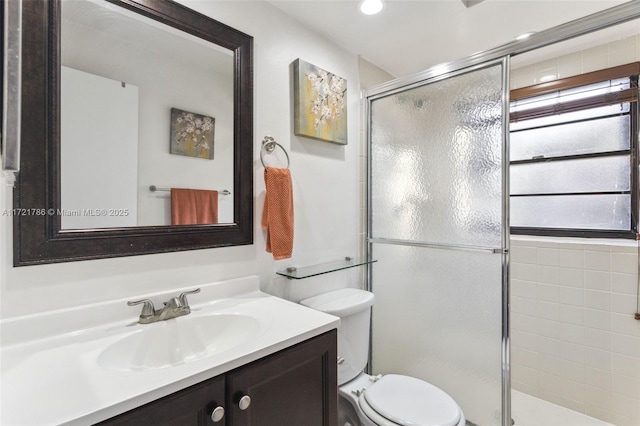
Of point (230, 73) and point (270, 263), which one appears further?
point (270, 263)

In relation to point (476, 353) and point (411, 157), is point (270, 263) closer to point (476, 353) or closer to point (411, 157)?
point (411, 157)

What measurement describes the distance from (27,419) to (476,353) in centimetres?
166

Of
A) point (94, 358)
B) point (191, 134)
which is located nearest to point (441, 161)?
point (191, 134)

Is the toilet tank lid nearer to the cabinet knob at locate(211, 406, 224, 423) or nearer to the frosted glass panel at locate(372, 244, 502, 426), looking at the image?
the frosted glass panel at locate(372, 244, 502, 426)

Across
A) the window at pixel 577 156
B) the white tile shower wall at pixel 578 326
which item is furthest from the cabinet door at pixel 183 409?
the window at pixel 577 156

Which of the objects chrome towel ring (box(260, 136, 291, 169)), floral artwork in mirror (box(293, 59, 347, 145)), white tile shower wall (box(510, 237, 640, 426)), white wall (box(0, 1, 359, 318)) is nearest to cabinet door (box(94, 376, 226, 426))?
white wall (box(0, 1, 359, 318))

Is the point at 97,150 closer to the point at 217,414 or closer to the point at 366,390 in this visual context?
the point at 217,414

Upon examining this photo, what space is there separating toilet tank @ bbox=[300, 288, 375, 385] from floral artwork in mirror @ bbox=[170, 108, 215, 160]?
0.84 metres

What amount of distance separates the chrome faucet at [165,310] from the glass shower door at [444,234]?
3.90 ft

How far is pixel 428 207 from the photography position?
5.57ft

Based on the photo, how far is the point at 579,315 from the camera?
1841 millimetres

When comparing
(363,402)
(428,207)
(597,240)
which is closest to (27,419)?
(363,402)

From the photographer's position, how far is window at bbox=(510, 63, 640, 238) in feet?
6.06

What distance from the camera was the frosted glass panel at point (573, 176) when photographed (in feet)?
6.17
